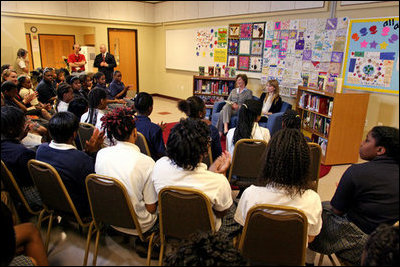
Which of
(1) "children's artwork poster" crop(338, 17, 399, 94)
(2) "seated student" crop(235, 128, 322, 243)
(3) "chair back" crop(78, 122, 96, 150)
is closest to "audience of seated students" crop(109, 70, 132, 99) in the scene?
(3) "chair back" crop(78, 122, 96, 150)

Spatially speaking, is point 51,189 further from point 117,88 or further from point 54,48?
point 54,48

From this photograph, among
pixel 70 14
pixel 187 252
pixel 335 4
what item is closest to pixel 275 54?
pixel 335 4

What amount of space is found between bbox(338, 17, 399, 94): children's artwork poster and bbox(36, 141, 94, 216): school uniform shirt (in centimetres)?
413

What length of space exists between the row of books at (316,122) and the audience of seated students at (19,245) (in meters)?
3.89

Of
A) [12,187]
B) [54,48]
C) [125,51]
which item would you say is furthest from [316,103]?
[54,48]

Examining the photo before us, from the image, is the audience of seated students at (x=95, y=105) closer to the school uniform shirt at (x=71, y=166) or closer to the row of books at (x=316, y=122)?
the school uniform shirt at (x=71, y=166)

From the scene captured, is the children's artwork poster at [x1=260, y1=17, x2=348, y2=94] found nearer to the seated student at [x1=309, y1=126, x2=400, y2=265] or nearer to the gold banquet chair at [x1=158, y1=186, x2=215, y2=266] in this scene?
the seated student at [x1=309, y1=126, x2=400, y2=265]

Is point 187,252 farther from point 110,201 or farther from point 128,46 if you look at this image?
point 128,46

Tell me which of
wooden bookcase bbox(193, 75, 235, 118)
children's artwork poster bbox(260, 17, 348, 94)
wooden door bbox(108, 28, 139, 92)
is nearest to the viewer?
children's artwork poster bbox(260, 17, 348, 94)

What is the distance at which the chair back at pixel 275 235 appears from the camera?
1325 mm

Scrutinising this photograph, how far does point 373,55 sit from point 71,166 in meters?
4.46

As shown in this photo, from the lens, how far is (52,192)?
172 centimetres

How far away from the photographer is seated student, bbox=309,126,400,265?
1.24 m

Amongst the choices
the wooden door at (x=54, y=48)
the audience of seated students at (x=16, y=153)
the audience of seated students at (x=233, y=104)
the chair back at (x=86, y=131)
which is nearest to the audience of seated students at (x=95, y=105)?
the chair back at (x=86, y=131)
